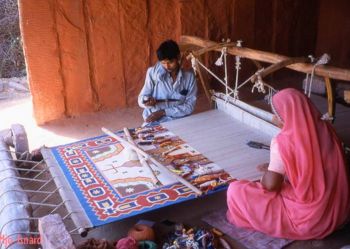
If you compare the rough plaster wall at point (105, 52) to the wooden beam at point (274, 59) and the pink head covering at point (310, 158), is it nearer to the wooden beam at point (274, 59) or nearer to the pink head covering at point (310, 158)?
the wooden beam at point (274, 59)

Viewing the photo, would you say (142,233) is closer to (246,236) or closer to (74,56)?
(246,236)

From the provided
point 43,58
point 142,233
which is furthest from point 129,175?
point 43,58

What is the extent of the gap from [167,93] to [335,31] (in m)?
3.55

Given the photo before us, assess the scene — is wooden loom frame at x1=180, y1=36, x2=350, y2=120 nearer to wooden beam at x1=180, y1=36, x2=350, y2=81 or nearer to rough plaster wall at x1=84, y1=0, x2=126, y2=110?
wooden beam at x1=180, y1=36, x2=350, y2=81

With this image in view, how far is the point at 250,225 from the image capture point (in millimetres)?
2457

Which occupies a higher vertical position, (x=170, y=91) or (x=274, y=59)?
(x=274, y=59)

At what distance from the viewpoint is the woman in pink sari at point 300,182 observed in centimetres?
210

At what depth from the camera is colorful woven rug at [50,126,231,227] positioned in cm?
239

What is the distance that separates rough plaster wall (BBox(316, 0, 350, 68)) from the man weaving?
3.28 m

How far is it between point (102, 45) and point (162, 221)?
276 cm

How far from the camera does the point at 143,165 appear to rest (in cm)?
281

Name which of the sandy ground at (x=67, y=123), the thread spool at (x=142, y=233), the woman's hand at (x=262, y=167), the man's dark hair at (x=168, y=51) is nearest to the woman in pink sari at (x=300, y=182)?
the woman's hand at (x=262, y=167)

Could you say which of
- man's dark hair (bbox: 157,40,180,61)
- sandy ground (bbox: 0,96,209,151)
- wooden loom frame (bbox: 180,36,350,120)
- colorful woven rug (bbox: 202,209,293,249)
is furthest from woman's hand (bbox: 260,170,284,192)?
sandy ground (bbox: 0,96,209,151)

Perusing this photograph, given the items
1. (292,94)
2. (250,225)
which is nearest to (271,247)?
(250,225)
